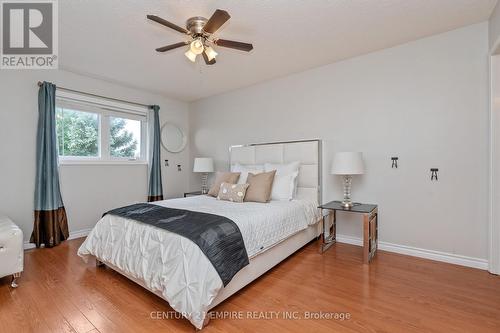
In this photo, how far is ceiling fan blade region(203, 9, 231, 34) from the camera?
172 centimetres

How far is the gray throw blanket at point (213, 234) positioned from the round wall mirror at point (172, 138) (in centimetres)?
284

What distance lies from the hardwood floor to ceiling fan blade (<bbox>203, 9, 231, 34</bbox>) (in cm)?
222

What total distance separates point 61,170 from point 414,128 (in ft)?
15.7

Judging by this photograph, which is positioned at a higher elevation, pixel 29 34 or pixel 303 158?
pixel 29 34

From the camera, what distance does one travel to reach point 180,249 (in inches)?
66.6

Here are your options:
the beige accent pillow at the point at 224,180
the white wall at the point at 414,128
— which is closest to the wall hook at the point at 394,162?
the white wall at the point at 414,128

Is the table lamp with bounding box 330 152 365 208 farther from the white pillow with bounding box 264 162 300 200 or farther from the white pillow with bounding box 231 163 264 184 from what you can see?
the white pillow with bounding box 231 163 264 184

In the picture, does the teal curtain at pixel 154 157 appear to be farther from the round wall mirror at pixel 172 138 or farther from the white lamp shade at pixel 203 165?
the white lamp shade at pixel 203 165

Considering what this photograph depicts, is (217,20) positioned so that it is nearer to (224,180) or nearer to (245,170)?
(224,180)

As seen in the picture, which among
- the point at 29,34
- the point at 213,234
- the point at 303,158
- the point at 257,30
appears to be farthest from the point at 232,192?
the point at 29,34

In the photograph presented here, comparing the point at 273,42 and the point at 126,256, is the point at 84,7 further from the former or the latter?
the point at 126,256

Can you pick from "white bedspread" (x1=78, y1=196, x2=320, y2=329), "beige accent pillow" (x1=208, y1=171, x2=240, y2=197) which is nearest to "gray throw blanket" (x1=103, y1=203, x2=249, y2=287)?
"white bedspread" (x1=78, y1=196, x2=320, y2=329)

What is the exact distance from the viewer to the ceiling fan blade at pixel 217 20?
1723 mm

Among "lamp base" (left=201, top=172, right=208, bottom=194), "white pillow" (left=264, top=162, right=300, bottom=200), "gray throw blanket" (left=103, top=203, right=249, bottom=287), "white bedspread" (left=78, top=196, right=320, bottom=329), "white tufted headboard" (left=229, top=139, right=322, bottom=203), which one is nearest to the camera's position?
"white bedspread" (left=78, top=196, right=320, bottom=329)
